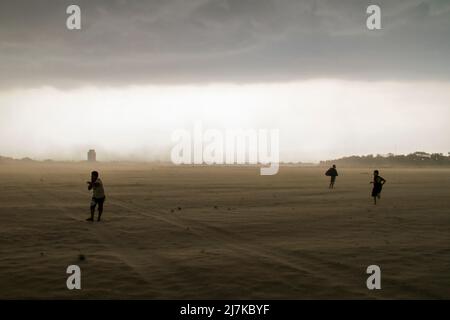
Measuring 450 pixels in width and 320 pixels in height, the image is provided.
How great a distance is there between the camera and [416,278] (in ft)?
30.5

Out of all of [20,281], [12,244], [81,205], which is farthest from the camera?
[81,205]

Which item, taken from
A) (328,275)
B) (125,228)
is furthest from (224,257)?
(125,228)

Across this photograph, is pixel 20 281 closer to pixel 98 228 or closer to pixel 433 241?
pixel 98 228

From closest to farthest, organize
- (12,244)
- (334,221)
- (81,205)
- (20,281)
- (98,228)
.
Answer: (20,281)
(12,244)
(98,228)
(334,221)
(81,205)

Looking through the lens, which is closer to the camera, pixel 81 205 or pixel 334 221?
pixel 334 221

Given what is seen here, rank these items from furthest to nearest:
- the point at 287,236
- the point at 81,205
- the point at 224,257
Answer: the point at 81,205 < the point at 287,236 < the point at 224,257

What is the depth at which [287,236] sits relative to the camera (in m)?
14.2

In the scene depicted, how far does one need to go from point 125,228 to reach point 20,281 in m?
6.90
